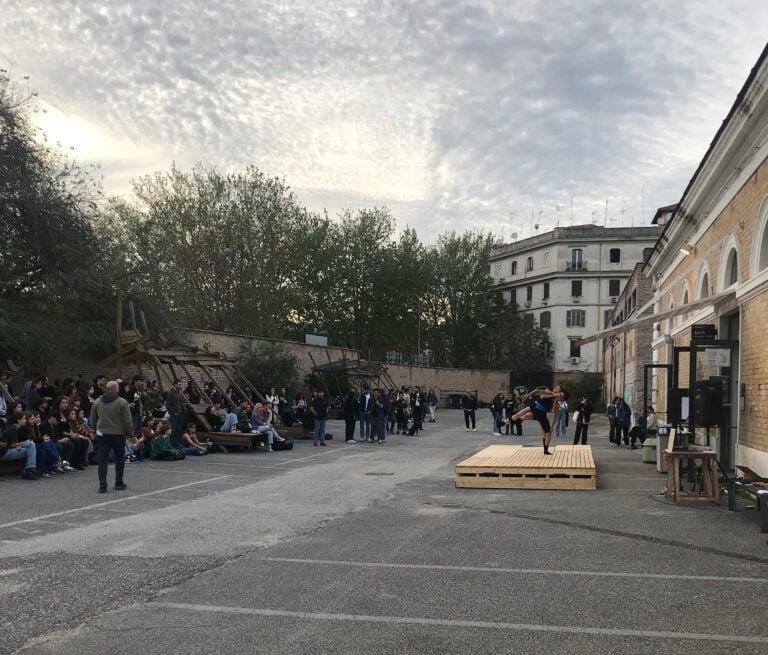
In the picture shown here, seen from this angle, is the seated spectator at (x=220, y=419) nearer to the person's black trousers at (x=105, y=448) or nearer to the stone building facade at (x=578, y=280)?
the person's black trousers at (x=105, y=448)

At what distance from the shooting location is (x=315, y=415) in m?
22.5

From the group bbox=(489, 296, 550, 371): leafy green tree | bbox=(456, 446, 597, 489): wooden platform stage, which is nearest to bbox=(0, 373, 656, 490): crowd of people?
bbox=(456, 446, 597, 489): wooden platform stage

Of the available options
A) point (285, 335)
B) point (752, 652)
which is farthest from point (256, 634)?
point (285, 335)

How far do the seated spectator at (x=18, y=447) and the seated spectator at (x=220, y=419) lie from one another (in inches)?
284

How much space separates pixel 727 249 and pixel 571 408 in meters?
42.2

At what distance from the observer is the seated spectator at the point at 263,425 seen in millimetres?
20125

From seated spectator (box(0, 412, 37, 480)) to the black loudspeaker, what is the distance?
37.3 ft

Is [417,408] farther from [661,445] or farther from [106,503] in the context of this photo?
[106,503]

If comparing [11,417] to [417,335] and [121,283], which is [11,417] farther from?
[417,335]

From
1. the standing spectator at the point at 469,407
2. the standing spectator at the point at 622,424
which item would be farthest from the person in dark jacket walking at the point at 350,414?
the standing spectator at the point at 622,424

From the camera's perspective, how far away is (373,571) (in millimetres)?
6707

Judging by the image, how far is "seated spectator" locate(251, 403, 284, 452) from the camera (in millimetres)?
20125

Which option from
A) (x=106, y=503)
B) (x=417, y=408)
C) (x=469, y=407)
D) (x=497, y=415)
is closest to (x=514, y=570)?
(x=106, y=503)

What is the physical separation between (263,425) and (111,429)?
8684mm
